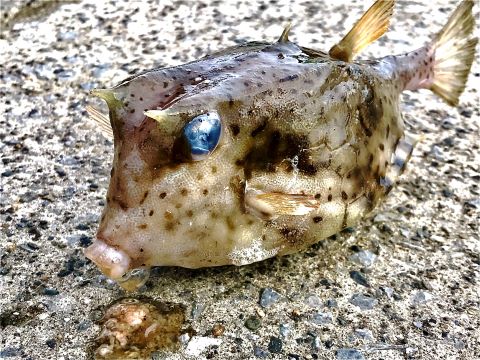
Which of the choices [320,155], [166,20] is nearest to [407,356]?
[320,155]

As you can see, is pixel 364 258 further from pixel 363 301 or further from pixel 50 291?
pixel 50 291

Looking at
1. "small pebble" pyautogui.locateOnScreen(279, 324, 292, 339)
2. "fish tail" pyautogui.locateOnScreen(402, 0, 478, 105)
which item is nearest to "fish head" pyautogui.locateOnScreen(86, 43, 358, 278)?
"small pebble" pyautogui.locateOnScreen(279, 324, 292, 339)

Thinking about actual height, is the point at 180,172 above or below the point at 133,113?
below

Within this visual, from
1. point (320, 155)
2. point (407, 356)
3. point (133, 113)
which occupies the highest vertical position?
point (133, 113)

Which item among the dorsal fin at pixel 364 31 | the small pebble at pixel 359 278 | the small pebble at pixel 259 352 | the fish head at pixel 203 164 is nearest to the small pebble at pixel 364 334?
the small pebble at pixel 359 278

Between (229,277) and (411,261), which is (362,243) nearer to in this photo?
(411,261)

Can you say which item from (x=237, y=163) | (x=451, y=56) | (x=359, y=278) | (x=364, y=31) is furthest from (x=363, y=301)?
(x=451, y=56)

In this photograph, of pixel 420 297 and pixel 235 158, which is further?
pixel 420 297

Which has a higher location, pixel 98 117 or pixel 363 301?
pixel 98 117

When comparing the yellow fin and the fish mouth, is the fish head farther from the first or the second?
the yellow fin
